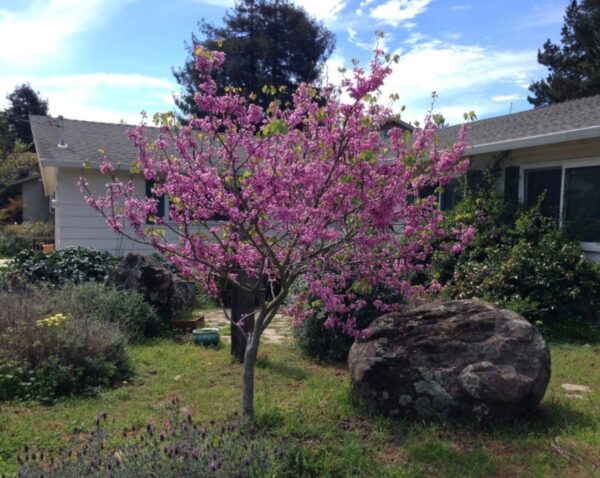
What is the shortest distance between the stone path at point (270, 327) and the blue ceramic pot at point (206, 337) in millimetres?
427

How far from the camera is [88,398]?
478 centimetres

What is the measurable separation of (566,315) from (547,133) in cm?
283

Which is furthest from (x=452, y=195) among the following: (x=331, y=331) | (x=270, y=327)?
(x=331, y=331)

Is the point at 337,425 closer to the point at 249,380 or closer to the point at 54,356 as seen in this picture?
the point at 249,380

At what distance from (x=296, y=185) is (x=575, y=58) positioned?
2568 cm

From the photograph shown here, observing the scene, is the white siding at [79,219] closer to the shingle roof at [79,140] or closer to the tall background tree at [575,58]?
the shingle roof at [79,140]

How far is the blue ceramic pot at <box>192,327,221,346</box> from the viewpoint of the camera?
6.93 metres

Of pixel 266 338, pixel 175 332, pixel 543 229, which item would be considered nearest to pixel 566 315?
pixel 543 229

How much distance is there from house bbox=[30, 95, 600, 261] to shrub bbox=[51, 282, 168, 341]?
5.85 feet

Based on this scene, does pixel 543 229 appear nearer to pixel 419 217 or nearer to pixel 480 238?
pixel 480 238

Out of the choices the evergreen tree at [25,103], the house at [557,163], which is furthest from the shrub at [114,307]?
the evergreen tree at [25,103]

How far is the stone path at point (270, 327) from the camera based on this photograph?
7.36 m

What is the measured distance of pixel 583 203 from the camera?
8117 mm

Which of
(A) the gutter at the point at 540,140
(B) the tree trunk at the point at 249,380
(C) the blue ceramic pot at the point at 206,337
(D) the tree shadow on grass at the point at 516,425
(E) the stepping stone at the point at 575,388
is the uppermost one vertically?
(A) the gutter at the point at 540,140
